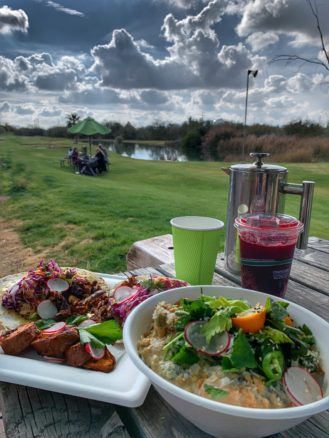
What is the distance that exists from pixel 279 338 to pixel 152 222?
553cm

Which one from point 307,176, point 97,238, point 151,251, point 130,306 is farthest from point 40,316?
point 307,176

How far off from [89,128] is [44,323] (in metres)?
16.7

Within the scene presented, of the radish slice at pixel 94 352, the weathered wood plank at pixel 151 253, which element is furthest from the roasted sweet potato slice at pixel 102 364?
the weathered wood plank at pixel 151 253

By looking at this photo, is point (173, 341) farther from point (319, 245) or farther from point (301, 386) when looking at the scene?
point (319, 245)

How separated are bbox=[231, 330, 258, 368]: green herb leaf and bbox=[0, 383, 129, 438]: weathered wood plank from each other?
0.87 ft

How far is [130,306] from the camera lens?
1025mm

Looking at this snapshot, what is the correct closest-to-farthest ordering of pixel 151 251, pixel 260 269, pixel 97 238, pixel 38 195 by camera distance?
pixel 260 269 → pixel 151 251 → pixel 97 238 → pixel 38 195

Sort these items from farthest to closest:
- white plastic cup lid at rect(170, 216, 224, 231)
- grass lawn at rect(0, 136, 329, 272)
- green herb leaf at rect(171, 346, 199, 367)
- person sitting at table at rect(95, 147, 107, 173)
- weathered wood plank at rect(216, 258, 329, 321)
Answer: person sitting at table at rect(95, 147, 107, 173) → grass lawn at rect(0, 136, 329, 272) → white plastic cup lid at rect(170, 216, 224, 231) → weathered wood plank at rect(216, 258, 329, 321) → green herb leaf at rect(171, 346, 199, 367)

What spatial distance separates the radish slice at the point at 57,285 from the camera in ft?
3.94

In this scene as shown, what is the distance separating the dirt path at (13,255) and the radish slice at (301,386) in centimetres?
418

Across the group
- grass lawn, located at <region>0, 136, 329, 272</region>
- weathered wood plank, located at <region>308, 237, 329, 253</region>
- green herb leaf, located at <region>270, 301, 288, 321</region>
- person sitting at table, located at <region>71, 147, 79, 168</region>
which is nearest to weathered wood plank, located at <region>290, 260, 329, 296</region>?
weathered wood plank, located at <region>308, 237, 329, 253</region>

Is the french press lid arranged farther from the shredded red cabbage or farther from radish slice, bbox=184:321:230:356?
radish slice, bbox=184:321:230:356

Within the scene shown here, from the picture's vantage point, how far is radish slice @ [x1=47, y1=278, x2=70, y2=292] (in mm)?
1202

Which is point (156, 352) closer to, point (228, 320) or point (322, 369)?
point (228, 320)
